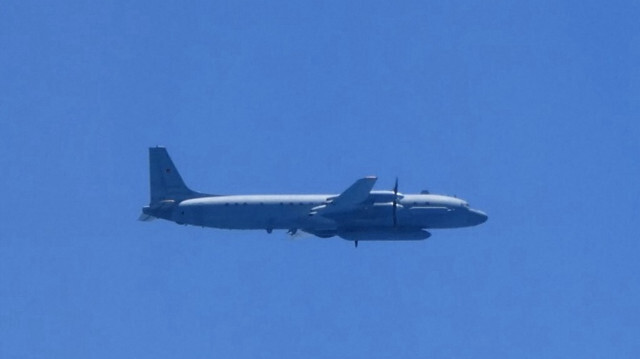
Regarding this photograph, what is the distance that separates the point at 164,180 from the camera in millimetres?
117000

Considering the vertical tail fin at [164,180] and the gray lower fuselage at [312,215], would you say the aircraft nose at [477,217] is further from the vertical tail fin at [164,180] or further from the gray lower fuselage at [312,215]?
the vertical tail fin at [164,180]

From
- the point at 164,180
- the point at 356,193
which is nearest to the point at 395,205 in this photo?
the point at 356,193

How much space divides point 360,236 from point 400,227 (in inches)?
147

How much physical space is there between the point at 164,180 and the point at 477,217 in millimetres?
29273

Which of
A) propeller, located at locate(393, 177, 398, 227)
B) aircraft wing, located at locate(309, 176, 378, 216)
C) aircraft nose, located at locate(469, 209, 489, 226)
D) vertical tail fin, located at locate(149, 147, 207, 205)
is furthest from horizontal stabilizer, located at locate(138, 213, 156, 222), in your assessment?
aircraft nose, located at locate(469, 209, 489, 226)

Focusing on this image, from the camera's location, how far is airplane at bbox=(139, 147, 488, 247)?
110438 millimetres

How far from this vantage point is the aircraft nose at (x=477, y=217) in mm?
113312

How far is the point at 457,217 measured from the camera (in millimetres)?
112438

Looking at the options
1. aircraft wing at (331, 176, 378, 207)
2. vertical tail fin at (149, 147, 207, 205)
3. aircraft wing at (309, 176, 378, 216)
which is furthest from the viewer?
vertical tail fin at (149, 147, 207, 205)

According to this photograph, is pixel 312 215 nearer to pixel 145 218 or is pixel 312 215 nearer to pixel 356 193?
pixel 356 193

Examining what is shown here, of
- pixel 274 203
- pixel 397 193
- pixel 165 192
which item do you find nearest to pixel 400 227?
pixel 397 193

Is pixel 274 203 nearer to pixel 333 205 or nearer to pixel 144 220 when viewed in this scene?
pixel 333 205

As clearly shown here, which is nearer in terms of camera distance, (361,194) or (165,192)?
(361,194)

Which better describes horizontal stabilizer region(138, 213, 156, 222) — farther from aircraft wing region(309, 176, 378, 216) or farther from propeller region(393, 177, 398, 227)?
propeller region(393, 177, 398, 227)
